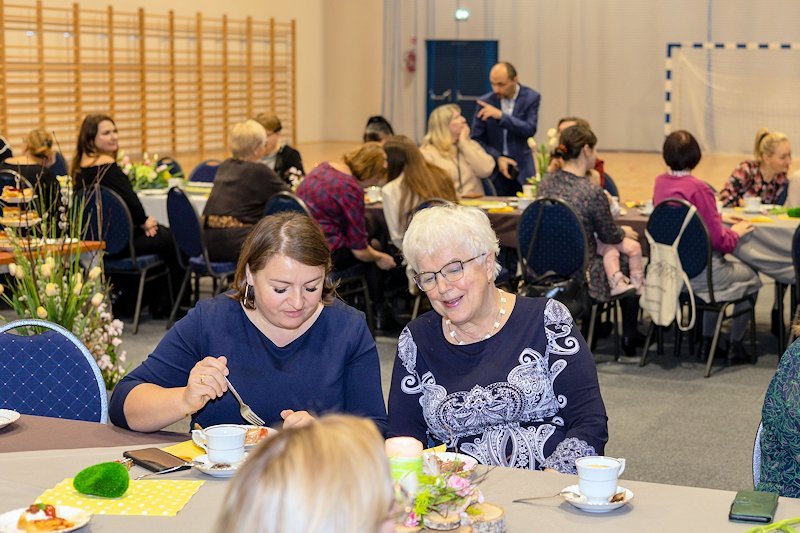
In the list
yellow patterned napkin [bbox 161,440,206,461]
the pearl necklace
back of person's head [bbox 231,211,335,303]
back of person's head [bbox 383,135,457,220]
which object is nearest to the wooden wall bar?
back of person's head [bbox 383,135,457,220]

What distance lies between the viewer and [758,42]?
1567 cm

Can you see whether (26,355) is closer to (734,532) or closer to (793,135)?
(734,532)

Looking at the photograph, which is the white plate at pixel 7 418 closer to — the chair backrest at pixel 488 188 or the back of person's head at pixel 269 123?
the chair backrest at pixel 488 188

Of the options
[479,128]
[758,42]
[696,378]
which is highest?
[758,42]

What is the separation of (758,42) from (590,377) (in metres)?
14.3

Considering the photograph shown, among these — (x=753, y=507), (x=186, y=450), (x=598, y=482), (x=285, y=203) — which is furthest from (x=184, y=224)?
(x=753, y=507)

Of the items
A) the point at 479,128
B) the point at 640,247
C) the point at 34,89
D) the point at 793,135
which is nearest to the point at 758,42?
the point at 793,135

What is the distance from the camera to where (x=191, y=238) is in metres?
6.51

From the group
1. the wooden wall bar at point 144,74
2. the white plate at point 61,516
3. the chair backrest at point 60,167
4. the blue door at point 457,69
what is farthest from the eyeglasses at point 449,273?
the blue door at point 457,69

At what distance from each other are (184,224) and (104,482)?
4591 millimetres

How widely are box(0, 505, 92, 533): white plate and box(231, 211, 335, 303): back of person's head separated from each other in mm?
796

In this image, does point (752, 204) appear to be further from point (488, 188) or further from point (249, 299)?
point (249, 299)

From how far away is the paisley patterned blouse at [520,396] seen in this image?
254cm

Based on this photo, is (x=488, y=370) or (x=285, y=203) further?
(x=285, y=203)
